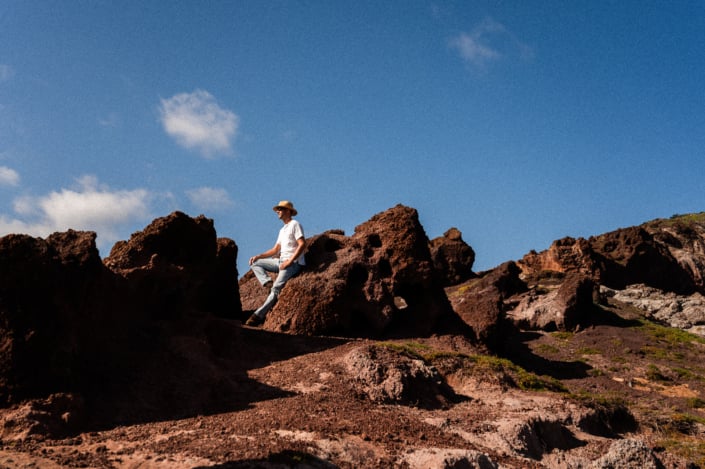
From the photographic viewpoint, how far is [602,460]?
12.4 metres

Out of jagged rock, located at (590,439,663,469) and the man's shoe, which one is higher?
the man's shoe

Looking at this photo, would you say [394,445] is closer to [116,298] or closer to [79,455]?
[79,455]

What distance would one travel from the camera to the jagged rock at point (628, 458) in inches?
482

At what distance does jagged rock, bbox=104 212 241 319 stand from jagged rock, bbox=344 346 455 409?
14.0 ft

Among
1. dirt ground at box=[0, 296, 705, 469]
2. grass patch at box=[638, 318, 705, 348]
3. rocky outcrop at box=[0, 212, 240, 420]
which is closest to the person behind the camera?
dirt ground at box=[0, 296, 705, 469]

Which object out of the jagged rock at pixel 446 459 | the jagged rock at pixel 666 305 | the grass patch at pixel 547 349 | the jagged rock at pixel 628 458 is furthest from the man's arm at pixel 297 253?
the jagged rock at pixel 666 305

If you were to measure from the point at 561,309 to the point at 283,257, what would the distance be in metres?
20.6

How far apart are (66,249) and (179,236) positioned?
15.5 feet

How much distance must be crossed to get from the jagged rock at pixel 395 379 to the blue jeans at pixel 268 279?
184 inches

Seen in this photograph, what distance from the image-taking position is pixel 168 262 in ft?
49.3

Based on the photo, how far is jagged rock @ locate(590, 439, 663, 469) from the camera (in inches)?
482

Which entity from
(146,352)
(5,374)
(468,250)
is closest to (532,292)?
(468,250)

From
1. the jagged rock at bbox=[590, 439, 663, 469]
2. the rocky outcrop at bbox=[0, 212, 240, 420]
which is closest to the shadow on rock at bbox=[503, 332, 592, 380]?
the jagged rock at bbox=[590, 439, 663, 469]

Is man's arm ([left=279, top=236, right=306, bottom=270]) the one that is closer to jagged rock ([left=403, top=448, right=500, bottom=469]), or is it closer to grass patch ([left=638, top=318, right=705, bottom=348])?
jagged rock ([left=403, top=448, right=500, bottom=469])
